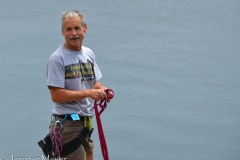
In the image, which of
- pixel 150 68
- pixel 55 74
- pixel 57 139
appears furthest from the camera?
pixel 150 68

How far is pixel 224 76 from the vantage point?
4.89 metres

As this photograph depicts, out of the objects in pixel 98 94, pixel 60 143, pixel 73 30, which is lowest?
pixel 60 143

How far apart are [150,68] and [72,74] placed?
7.34 feet

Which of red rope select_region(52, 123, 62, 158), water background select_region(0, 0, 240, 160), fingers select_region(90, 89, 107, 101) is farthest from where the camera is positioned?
water background select_region(0, 0, 240, 160)

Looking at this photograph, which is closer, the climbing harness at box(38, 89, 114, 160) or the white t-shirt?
the white t-shirt

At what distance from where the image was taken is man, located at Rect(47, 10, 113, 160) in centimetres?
264

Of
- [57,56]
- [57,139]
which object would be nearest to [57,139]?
[57,139]

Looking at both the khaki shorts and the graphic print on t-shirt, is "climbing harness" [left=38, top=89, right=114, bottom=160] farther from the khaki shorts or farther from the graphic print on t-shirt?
the graphic print on t-shirt

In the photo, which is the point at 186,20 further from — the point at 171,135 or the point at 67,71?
the point at 67,71

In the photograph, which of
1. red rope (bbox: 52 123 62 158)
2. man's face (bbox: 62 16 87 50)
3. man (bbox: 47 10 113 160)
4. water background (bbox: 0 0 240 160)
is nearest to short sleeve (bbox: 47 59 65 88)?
man (bbox: 47 10 113 160)

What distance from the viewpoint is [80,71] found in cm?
272

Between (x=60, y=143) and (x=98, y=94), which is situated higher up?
(x=98, y=94)

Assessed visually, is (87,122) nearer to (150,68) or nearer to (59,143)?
(59,143)

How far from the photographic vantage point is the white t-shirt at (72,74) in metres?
2.64
